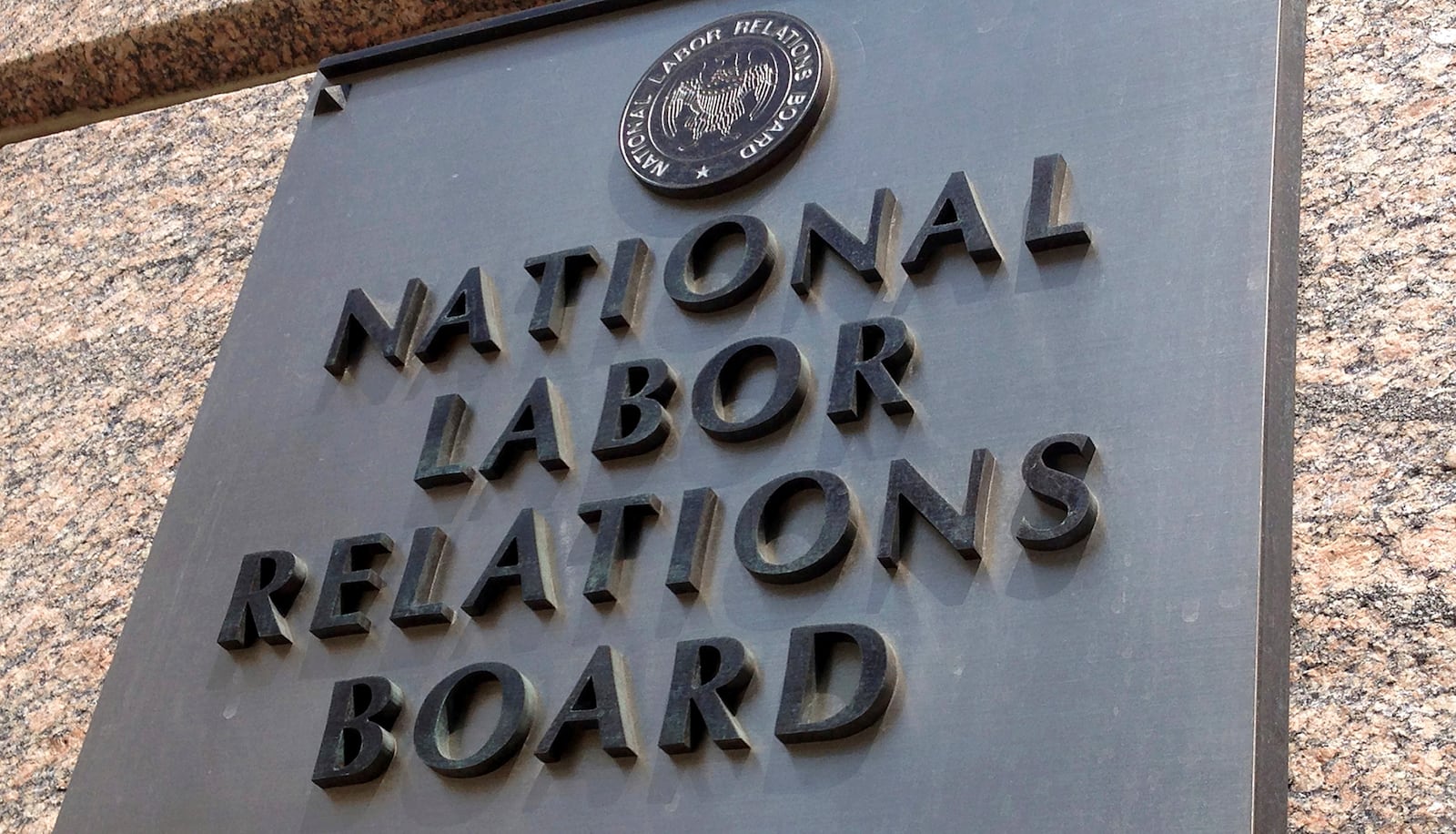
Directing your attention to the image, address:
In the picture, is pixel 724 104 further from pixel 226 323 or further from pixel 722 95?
pixel 226 323

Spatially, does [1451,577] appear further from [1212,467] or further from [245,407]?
[245,407]

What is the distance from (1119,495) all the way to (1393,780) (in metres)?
0.41

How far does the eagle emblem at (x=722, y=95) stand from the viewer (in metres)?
2.41

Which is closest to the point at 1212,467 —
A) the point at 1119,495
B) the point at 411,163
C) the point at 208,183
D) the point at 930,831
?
the point at 1119,495

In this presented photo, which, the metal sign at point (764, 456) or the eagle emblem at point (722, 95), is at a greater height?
the eagle emblem at point (722, 95)

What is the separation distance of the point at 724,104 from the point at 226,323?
3.07 ft

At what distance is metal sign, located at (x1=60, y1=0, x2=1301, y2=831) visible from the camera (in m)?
1.80

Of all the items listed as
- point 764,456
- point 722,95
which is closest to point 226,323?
point 722,95

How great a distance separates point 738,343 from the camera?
7.18 feet

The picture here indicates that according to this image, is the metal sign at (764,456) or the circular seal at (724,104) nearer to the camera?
the metal sign at (764,456)

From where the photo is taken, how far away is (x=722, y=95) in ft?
8.02

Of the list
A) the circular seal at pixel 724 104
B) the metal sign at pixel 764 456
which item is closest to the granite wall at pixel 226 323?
the metal sign at pixel 764 456

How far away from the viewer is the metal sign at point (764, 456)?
70.8 inches

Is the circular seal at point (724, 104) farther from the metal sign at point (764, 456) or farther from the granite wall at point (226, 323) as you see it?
the granite wall at point (226, 323)
